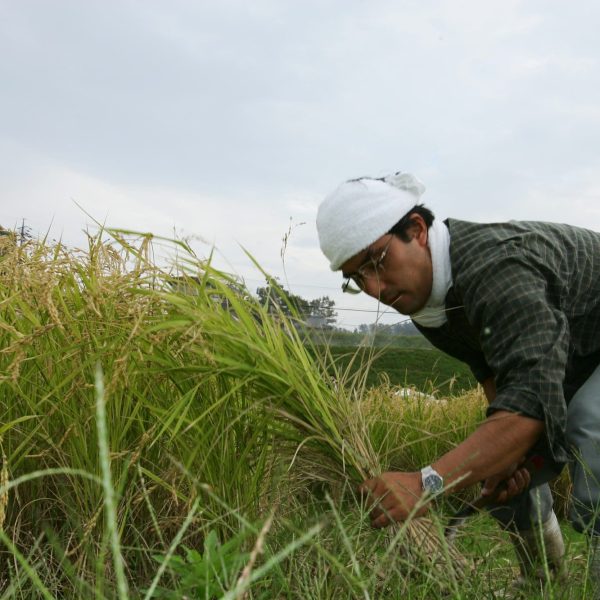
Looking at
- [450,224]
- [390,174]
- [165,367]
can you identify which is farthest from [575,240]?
[165,367]

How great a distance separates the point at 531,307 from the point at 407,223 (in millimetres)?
455

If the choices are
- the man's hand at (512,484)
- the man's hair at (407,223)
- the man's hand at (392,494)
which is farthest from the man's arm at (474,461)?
the man's hair at (407,223)

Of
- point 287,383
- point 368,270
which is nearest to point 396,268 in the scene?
point 368,270

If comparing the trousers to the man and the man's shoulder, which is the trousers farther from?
the man's shoulder

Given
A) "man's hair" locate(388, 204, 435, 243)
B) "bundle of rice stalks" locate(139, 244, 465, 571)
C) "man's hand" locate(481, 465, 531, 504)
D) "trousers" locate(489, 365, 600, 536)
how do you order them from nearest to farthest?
"bundle of rice stalks" locate(139, 244, 465, 571), "trousers" locate(489, 365, 600, 536), "man's hair" locate(388, 204, 435, 243), "man's hand" locate(481, 465, 531, 504)

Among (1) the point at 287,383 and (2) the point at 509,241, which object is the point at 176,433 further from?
(2) the point at 509,241

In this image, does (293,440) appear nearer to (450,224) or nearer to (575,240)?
(450,224)

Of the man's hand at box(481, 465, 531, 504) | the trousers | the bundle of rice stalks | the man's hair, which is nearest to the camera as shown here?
the bundle of rice stalks

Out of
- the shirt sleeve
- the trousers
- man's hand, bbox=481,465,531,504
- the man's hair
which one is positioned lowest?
man's hand, bbox=481,465,531,504

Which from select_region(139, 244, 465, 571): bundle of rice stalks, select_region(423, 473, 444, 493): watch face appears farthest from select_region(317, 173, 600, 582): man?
select_region(139, 244, 465, 571): bundle of rice stalks

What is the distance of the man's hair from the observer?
201 cm

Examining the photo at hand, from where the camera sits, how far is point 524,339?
1737 millimetres

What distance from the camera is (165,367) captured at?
1.70 metres

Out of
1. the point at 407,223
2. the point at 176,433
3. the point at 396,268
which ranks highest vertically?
the point at 407,223
